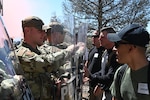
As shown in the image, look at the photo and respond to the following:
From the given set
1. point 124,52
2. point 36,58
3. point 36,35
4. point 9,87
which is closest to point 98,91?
point 36,35

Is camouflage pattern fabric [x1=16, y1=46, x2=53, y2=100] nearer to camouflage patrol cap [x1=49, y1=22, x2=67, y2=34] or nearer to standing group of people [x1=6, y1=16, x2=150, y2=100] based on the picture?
standing group of people [x1=6, y1=16, x2=150, y2=100]

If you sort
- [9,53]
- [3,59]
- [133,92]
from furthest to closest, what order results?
[133,92]
[9,53]
[3,59]

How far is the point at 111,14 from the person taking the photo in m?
20.8

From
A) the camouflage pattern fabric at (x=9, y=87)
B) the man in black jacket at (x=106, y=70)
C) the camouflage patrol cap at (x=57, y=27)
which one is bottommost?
the man in black jacket at (x=106, y=70)

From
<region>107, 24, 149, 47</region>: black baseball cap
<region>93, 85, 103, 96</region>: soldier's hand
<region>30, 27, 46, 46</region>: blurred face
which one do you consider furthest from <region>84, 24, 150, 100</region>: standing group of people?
<region>93, 85, 103, 96</region>: soldier's hand

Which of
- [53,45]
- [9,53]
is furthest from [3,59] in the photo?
[53,45]

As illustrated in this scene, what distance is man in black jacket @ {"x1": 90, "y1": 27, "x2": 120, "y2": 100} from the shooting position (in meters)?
4.75

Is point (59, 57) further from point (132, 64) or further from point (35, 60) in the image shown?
point (132, 64)

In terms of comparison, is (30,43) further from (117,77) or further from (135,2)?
(135,2)

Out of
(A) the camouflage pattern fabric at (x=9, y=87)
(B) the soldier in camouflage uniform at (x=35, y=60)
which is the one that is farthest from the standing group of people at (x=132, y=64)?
(A) the camouflage pattern fabric at (x=9, y=87)

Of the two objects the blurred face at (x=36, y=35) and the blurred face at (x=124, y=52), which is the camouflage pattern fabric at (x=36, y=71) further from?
the blurred face at (x=124, y=52)

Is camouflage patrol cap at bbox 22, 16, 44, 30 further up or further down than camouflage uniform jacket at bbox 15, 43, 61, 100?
further up

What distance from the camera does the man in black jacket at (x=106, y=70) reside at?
4754 millimetres

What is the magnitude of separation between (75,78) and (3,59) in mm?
1458
